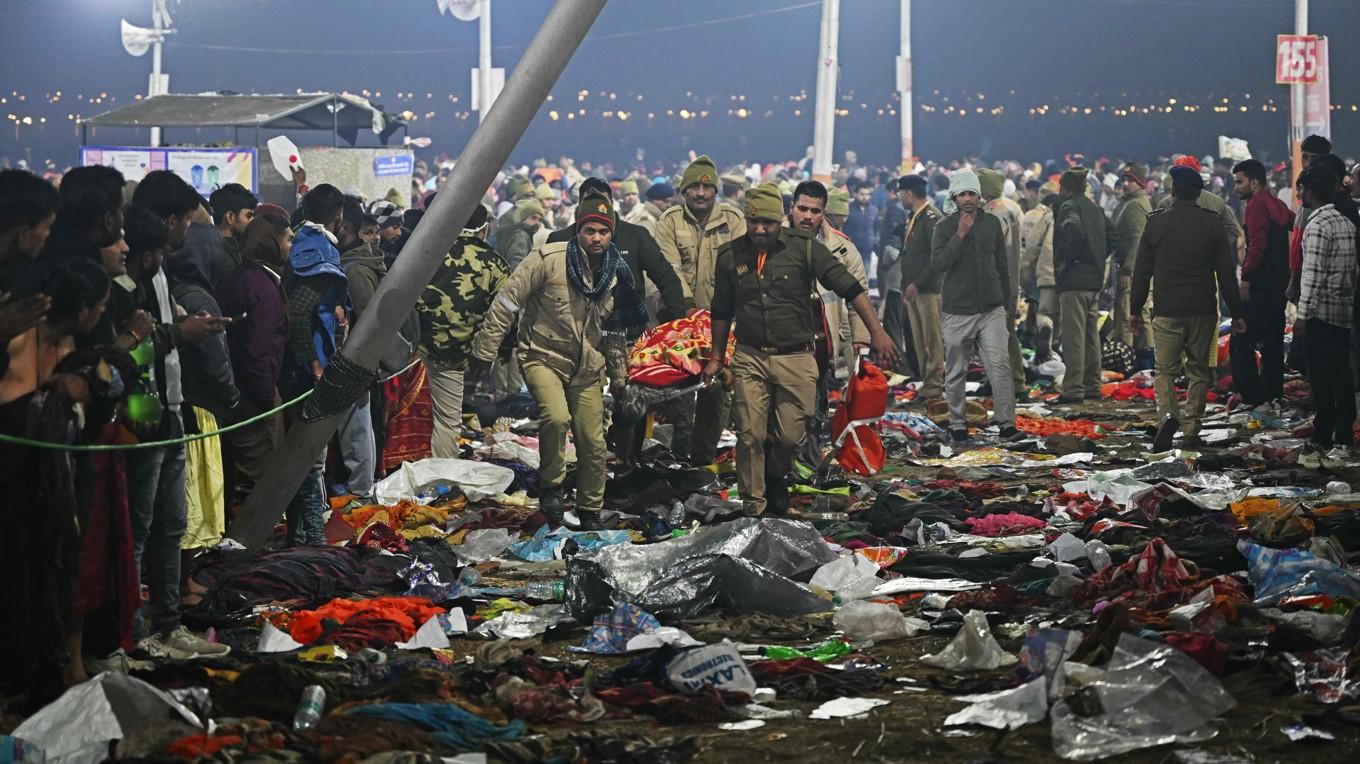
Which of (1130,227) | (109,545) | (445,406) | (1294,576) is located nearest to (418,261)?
(109,545)

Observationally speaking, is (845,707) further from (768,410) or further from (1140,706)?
(768,410)

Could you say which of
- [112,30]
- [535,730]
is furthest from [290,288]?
[112,30]

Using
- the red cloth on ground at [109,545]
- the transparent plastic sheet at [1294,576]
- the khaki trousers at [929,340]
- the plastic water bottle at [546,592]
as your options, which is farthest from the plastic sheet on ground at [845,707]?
the khaki trousers at [929,340]

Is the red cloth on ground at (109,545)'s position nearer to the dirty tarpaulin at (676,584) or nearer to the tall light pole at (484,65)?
the dirty tarpaulin at (676,584)

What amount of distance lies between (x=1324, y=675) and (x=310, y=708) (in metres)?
3.68

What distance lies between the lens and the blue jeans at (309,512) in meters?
9.67

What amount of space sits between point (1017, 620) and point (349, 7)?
7376cm

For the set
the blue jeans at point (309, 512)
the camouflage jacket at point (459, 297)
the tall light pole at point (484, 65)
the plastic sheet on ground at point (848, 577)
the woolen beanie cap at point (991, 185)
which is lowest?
the plastic sheet on ground at point (848, 577)

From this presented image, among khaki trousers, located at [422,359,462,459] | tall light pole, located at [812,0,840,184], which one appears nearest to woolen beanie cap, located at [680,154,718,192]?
khaki trousers, located at [422,359,462,459]

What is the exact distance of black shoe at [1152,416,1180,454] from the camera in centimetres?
1352

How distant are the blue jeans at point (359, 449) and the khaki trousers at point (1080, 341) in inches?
316

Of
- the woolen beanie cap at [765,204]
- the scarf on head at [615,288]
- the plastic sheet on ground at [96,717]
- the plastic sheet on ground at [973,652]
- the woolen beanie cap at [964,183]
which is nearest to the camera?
the plastic sheet on ground at [96,717]

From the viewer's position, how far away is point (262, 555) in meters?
9.01

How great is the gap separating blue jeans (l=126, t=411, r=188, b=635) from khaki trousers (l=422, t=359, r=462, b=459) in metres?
4.93
